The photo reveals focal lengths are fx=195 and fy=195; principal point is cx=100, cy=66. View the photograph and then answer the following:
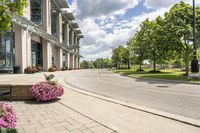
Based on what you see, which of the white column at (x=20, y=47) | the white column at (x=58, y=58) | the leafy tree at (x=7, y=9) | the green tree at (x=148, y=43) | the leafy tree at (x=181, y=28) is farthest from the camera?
the white column at (x=58, y=58)

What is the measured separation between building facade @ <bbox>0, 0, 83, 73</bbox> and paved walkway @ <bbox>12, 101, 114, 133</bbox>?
418 inches

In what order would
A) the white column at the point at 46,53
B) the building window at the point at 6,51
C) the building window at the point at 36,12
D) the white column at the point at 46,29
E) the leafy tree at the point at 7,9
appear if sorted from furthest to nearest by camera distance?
1. the building window at the point at 36,12
2. the white column at the point at 46,53
3. the white column at the point at 46,29
4. the building window at the point at 6,51
5. the leafy tree at the point at 7,9

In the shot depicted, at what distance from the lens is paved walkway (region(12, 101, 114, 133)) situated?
4.93 metres

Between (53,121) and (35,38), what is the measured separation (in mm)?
38392

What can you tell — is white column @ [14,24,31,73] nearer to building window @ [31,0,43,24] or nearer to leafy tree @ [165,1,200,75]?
building window @ [31,0,43,24]

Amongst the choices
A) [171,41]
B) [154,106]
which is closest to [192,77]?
[171,41]

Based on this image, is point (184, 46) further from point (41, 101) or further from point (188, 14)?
point (41, 101)

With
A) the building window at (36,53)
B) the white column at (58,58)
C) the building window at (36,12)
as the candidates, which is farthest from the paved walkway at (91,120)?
the white column at (58,58)

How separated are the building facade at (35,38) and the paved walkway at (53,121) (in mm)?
10627

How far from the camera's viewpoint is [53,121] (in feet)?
18.5

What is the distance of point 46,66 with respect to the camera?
3984 centimetres

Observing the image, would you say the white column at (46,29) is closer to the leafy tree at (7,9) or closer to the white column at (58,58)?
the white column at (58,58)

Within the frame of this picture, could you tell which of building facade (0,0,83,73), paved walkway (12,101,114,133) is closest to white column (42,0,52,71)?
building facade (0,0,83,73)

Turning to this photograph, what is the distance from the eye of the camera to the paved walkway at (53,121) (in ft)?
16.2
